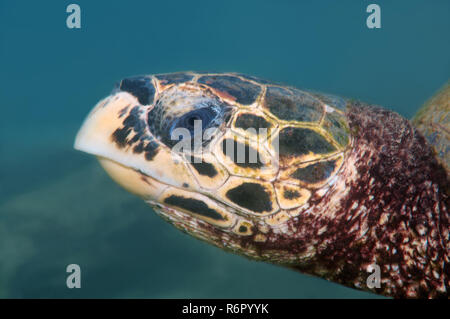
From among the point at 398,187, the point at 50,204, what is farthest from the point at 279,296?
the point at 50,204

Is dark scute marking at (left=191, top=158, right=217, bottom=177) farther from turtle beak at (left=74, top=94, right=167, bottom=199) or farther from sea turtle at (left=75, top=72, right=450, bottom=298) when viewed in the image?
turtle beak at (left=74, top=94, right=167, bottom=199)

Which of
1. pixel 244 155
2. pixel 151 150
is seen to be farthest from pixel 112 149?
pixel 244 155

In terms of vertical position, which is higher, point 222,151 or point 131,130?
point 131,130

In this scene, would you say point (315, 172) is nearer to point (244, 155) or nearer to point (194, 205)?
point (244, 155)

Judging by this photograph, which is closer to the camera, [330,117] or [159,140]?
[159,140]

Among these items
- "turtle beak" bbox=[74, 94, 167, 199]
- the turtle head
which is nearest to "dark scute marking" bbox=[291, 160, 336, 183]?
the turtle head

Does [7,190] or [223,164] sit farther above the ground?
[7,190]

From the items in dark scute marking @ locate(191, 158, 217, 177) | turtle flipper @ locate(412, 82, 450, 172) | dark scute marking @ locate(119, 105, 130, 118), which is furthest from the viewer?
turtle flipper @ locate(412, 82, 450, 172)
